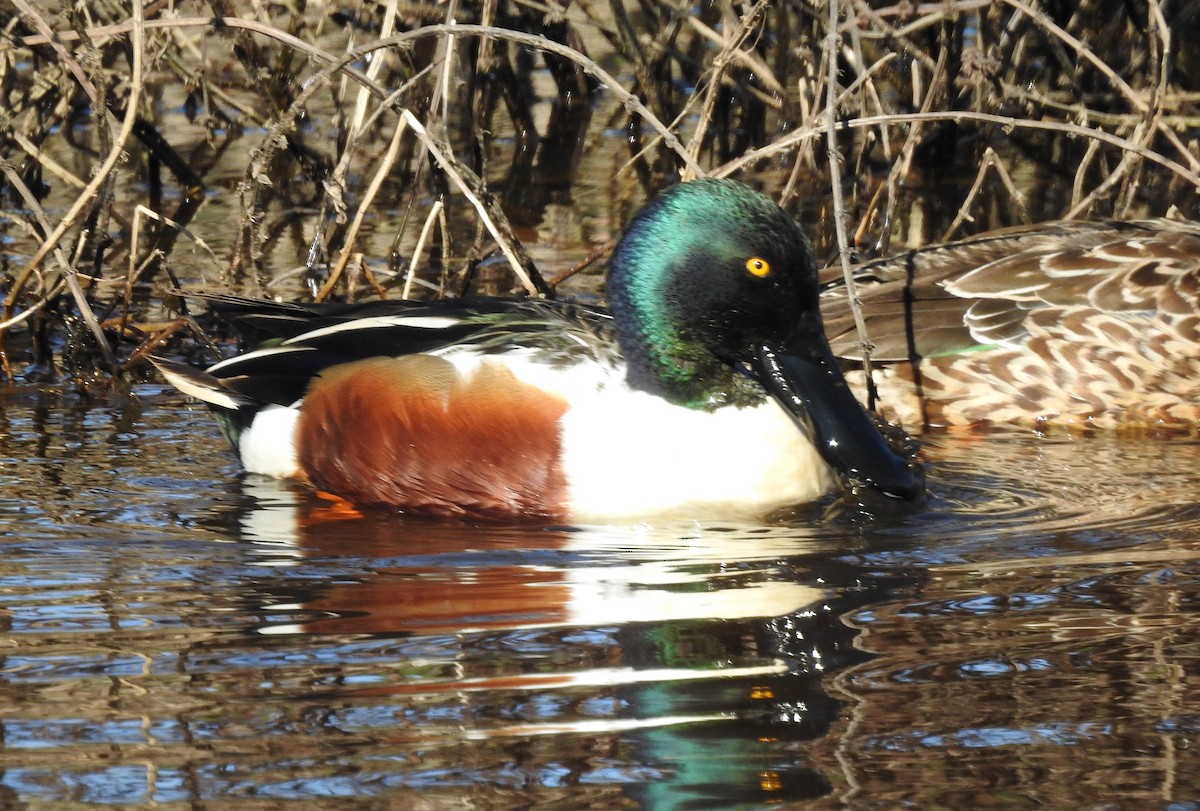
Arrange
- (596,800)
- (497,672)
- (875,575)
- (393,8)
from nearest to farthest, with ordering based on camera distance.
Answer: (596,800) → (497,672) → (875,575) → (393,8)

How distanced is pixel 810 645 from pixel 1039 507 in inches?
56.5

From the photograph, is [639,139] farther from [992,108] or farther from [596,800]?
[596,800]

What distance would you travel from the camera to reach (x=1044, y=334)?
6.20 meters

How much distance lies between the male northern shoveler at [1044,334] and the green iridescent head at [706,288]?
149 cm

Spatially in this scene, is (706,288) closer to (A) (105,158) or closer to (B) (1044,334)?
(B) (1044,334)

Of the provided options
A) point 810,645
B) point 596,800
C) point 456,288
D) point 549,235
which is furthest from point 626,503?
point 549,235

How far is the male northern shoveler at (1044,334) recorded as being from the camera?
6121 mm

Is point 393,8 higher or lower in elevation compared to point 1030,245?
higher

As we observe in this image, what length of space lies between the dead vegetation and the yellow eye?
324mm

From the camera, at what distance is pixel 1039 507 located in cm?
489

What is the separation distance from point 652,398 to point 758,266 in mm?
440

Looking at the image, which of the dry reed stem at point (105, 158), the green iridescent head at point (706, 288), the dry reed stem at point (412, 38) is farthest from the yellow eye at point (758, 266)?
the dry reed stem at point (105, 158)

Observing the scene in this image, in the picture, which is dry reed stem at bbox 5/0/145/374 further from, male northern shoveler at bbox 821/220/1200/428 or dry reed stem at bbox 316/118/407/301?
male northern shoveler at bbox 821/220/1200/428

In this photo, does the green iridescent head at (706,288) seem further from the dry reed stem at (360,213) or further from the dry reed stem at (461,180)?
the dry reed stem at (360,213)
